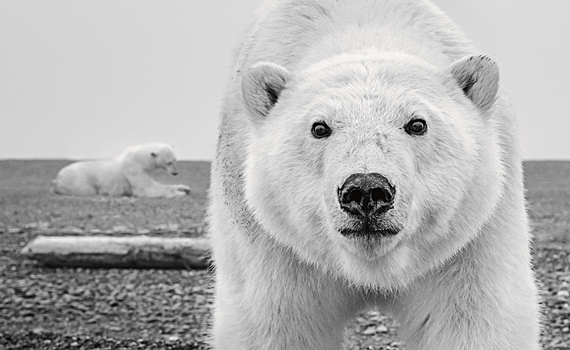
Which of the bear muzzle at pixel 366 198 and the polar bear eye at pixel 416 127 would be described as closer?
the bear muzzle at pixel 366 198

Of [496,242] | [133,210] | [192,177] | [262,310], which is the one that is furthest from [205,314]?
[192,177]

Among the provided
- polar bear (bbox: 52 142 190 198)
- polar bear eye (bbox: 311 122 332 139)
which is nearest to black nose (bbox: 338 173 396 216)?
polar bear eye (bbox: 311 122 332 139)

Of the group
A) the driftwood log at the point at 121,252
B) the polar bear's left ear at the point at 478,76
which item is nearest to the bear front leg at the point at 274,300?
the polar bear's left ear at the point at 478,76

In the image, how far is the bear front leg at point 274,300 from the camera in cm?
336

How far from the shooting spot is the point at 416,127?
3.01 m

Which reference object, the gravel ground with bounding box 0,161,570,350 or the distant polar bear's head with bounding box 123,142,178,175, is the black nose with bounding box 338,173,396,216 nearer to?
the gravel ground with bounding box 0,161,570,350

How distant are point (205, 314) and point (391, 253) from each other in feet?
11.9

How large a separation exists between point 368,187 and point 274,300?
2.76 feet

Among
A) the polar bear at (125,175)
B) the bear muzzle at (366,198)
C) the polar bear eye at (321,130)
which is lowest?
the polar bear at (125,175)

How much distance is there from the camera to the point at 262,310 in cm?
340

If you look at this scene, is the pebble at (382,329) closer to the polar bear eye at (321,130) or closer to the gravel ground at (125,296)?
the gravel ground at (125,296)

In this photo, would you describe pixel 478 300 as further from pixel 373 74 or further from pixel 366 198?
pixel 373 74

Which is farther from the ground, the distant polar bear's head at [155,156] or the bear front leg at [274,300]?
the bear front leg at [274,300]

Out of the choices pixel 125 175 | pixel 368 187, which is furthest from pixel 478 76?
pixel 125 175
